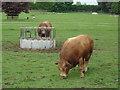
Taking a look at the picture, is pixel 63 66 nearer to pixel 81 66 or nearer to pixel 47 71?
pixel 81 66

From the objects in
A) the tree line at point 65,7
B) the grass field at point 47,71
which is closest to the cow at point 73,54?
the grass field at point 47,71

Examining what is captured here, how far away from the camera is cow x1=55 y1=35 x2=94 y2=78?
33.0ft

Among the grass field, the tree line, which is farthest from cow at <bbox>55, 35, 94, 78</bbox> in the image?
the tree line

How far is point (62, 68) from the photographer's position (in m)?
10.0

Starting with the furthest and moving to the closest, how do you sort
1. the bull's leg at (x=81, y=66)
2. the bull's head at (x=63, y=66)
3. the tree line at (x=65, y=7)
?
the tree line at (x=65, y=7)
the bull's leg at (x=81, y=66)
the bull's head at (x=63, y=66)

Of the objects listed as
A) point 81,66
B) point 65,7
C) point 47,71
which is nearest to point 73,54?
point 81,66

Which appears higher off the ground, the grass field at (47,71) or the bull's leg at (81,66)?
the bull's leg at (81,66)

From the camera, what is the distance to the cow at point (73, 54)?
33.0 ft

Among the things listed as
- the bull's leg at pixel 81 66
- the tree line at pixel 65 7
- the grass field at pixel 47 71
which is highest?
the bull's leg at pixel 81 66

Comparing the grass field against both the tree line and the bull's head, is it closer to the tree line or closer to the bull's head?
the bull's head

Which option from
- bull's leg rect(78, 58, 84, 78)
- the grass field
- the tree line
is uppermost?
bull's leg rect(78, 58, 84, 78)

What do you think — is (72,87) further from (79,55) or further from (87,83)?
(79,55)

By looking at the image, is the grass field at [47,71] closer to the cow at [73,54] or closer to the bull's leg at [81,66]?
the bull's leg at [81,66]

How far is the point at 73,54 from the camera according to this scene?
1020 cm
